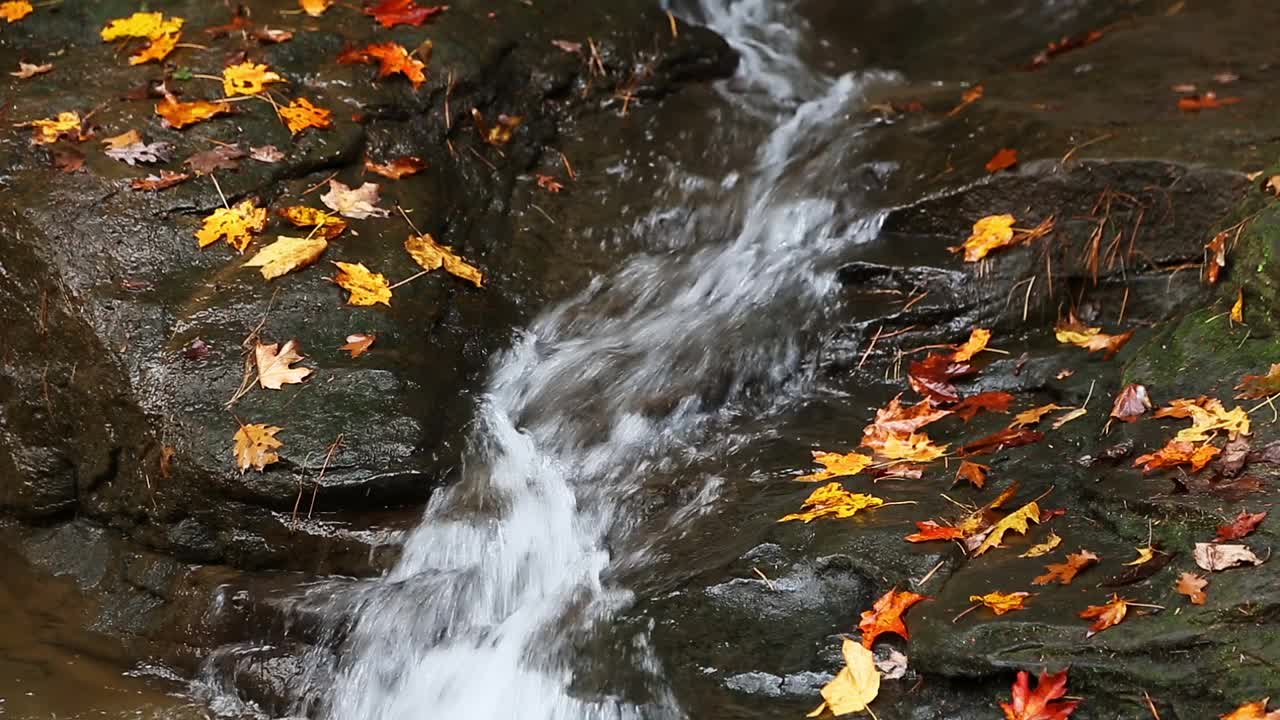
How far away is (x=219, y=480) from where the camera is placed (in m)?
4.10

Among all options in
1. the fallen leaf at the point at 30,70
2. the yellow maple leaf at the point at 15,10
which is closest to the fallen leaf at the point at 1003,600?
the fallen leaf at the point at 30,70

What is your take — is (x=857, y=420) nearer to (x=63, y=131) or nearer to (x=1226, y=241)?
(x=1226, y=241)

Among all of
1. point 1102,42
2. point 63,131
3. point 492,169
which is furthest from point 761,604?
point 1102,42

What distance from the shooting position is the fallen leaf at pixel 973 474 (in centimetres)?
376

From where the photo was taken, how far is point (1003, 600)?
10.4 feet

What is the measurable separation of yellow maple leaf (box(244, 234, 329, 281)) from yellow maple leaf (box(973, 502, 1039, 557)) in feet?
9.50

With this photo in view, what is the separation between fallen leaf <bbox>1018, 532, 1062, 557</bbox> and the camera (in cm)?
338

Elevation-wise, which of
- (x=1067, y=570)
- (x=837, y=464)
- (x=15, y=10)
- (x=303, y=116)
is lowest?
(x=837, y=464)

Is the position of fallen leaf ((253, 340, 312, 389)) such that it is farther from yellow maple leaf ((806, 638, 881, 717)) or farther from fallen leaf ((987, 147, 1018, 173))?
fallen leaf ((987, 147, 1018, 173))

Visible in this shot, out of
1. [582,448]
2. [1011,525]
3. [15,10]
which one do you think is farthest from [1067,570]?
[15,10]

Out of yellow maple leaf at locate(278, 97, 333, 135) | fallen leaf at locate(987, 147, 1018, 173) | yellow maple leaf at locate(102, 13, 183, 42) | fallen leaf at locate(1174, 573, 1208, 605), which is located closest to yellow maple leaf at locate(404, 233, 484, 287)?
yellow maple leaf at locate(278, 97, 333, 135)

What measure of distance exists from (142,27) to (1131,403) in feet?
16.4

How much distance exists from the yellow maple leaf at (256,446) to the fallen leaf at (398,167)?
1.55 m

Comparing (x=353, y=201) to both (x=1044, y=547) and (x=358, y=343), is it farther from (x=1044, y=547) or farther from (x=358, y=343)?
(x=1044, y=547)
